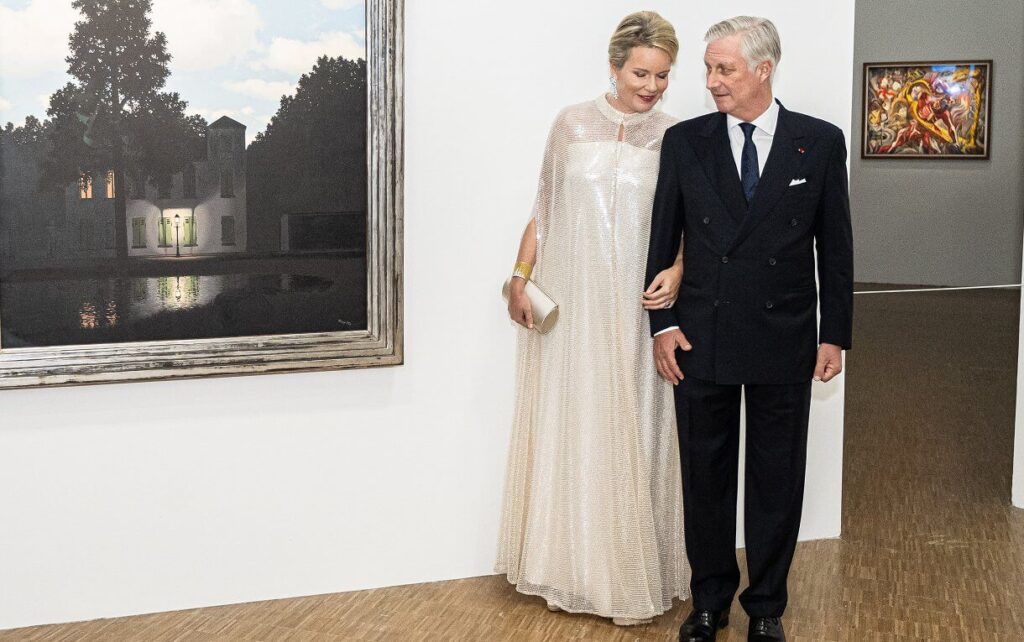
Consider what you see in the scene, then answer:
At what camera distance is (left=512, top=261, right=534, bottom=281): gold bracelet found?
144 inches

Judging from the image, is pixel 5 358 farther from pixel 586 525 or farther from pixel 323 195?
pixel 586 525

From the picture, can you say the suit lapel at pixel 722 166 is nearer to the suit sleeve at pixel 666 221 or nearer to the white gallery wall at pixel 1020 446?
the suit sleeve at pixel 666 221

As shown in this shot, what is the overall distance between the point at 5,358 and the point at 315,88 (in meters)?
1.18

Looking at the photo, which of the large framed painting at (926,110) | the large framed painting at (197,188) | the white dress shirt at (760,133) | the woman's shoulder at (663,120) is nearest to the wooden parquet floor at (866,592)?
the large framed painting at (197,188)

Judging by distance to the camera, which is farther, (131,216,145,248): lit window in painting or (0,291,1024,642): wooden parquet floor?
(0,291,1024,642): wooden parquet floor

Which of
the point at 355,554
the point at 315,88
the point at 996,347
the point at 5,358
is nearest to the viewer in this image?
the point at 5,358

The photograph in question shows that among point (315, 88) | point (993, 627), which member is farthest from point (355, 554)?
point (993, 627)

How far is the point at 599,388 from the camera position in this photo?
3.59 meters

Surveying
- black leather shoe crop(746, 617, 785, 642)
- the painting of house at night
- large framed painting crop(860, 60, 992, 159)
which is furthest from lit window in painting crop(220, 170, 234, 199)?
large framed painting crop(860, 60, 992, 159)

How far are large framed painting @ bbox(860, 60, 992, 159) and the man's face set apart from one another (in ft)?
38.0

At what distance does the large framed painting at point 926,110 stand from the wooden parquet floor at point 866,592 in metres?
8.29

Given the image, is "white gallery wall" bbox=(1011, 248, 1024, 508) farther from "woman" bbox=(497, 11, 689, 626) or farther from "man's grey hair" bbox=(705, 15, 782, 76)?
"man's grey hair" bbox=(705, 15, 782, 76)

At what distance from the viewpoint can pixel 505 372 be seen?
12.9 ft

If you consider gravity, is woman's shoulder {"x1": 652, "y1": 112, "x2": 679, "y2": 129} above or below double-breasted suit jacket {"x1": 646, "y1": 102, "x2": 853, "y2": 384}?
above
